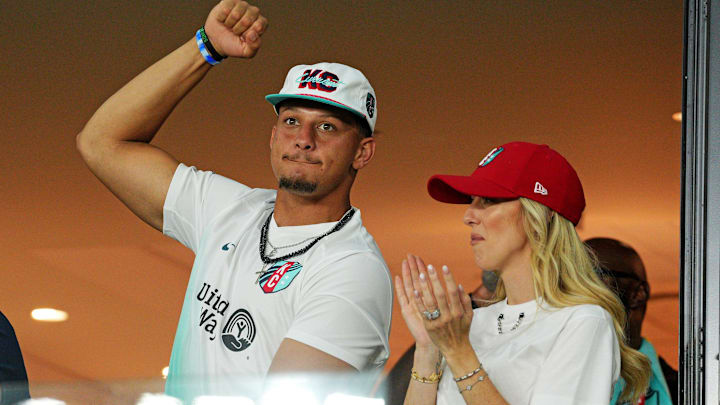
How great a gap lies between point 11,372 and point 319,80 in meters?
1.11

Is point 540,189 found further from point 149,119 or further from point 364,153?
point 149,119

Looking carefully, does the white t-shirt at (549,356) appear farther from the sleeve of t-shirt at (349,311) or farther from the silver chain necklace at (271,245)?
the silver chain necklace at (271,245)

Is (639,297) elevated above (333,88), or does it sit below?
below

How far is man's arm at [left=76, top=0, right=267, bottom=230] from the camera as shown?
234 centimetres

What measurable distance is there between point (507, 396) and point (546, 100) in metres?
0.87

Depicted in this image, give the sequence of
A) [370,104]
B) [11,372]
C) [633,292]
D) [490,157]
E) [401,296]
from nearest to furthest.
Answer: [401,296] < [490,157] < [11,372] < [370,104] < [633,292]

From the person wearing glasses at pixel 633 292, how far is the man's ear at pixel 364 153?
2.05 ft

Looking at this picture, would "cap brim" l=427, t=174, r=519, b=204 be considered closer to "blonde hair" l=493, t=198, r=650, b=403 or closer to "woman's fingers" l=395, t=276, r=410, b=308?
"blonde hair" l=493, t=198, r=650, b=403

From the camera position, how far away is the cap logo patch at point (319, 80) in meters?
2.28

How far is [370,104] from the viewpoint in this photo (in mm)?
2309

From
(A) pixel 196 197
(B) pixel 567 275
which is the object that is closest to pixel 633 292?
(B) pixel 567 275

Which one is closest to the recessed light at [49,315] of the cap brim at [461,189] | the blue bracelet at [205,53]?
the blue bracelet at [205,53]

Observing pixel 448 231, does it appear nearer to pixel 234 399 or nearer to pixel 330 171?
pixel 330 171

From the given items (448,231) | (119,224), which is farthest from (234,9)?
(448,231)
